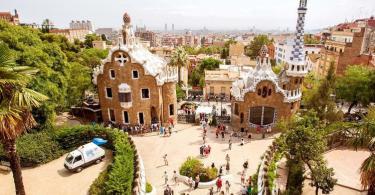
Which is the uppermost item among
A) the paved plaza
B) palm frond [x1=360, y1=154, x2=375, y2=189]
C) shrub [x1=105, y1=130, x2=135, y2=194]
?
palm frond [x1=360, y1=154, x2=375, y2=189]

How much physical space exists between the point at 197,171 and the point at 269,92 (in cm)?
1394

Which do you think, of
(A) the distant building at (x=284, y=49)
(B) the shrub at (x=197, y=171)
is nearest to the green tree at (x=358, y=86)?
(B) the shrub at (x=197, y=171)

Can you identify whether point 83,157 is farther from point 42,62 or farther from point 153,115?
point 153,115

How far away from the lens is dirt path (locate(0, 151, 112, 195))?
19688 mm

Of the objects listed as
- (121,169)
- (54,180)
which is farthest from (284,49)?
(54,180)

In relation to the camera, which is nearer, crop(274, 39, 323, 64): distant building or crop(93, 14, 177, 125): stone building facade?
crop(93, 14, 177, 125): stone building facade

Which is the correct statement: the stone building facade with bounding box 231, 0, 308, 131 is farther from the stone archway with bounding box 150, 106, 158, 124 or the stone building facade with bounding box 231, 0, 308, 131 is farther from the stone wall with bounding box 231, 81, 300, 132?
the stone archway with bounding box 150, 106, 158, 124

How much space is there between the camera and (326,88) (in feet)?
97.8

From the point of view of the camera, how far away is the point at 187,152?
27.0 meters

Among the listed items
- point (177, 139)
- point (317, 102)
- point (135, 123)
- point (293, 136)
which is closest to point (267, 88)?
point (317, 102)

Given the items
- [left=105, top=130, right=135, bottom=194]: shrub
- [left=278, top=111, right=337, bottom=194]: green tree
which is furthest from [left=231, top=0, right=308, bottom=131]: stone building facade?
[left=105, top=130, right=135, bottom=194]: shrub

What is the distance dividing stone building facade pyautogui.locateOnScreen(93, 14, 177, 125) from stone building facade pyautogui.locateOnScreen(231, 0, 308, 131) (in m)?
8.41

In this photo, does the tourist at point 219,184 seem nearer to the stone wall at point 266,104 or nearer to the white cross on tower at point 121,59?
the stone wall at point 266,104

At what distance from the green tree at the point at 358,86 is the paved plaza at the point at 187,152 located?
15.2 meters
